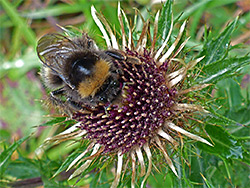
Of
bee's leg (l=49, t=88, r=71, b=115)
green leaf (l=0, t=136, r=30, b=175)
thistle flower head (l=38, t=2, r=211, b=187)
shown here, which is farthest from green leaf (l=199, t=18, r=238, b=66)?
green leaf (l=0, t=136, r=30, b=175)

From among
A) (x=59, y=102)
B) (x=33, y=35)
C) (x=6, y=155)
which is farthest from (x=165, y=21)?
(x=33, y=35)

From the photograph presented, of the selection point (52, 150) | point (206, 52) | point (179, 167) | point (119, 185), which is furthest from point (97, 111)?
point (52, 150)

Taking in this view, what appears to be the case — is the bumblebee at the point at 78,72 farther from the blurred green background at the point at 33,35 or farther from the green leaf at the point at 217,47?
the blurred green background at the point at 33,35

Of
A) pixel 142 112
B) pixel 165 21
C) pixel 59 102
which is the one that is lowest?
pixel 142 112

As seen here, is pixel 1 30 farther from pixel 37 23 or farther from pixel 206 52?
pixel 206 52

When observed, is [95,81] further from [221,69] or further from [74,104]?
[221,69]

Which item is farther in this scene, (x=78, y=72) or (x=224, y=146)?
(x=224, y=146)

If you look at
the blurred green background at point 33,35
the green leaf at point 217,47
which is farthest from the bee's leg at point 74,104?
the blurred green background at point 33,35
